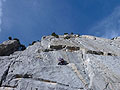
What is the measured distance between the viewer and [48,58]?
55.1 feet

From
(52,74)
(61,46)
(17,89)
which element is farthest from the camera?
(61,46)

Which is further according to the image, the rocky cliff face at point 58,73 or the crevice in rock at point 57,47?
the crevice in rock at point 57,47

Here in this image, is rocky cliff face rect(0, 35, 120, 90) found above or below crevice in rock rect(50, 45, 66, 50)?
below

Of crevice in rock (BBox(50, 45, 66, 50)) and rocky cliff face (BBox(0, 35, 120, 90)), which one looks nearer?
rocky cliff face (BBox(0, 35, 120, 90))

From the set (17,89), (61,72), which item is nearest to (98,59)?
(61,72)

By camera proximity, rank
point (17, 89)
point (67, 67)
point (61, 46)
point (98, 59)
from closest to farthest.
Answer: point (17, 89)
point (67, 67)
point (98, 59)
point (61, 46)

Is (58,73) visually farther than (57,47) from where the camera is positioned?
No

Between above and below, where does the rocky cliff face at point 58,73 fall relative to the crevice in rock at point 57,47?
below

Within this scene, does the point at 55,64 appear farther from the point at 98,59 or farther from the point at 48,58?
the point at 98,59

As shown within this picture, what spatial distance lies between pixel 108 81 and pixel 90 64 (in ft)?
9.60

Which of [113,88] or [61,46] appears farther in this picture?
[61,46]

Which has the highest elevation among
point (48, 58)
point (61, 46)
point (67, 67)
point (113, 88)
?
point (61, 46)

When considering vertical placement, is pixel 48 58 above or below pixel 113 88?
above

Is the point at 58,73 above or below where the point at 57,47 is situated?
below
